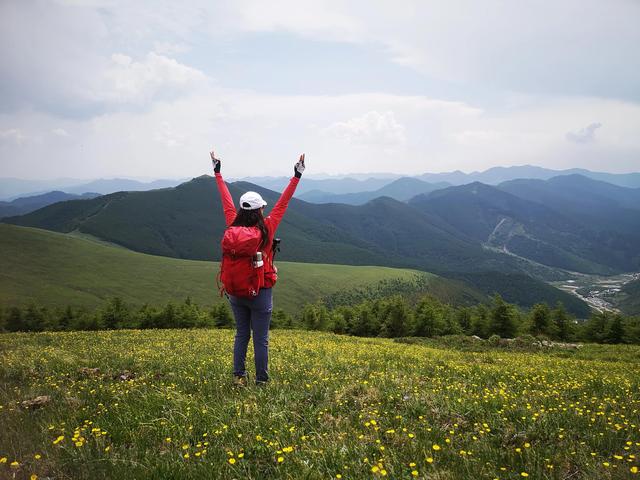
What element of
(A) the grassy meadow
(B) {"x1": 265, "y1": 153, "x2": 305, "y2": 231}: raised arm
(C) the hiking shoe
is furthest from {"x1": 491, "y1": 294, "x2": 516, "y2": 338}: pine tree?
(B) {"x1": 265, "y1": 153, "x2": 305, "y2": 231}: raised arm

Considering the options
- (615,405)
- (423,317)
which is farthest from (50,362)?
(423,317)

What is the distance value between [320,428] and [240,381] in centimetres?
286

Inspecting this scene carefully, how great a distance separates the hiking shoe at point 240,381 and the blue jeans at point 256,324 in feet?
0.37

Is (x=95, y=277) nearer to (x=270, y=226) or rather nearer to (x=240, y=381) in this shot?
(x=240, y=381)

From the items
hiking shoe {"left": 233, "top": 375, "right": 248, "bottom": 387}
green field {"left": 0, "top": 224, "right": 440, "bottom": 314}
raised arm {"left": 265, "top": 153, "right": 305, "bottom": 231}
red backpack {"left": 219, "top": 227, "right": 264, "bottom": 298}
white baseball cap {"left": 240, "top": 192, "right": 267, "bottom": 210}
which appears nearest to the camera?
red backpack {"left": 219, "top": 227, "right": 264, "bottom": 298}

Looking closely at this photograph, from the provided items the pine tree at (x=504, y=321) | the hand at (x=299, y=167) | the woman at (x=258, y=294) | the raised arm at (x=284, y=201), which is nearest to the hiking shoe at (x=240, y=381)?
the woman at (x=258, y=294)

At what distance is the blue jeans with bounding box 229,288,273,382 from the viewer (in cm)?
730

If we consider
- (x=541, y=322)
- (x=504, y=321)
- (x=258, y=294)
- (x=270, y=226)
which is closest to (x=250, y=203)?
(x=270, y=226)

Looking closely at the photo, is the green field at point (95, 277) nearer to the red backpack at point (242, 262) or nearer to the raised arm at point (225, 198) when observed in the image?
the raised arm at point (225, 198)

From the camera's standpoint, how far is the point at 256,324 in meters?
7.42

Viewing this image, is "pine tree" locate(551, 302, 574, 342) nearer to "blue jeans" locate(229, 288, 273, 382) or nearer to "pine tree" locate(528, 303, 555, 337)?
"pine tree" locate(528, 303, 555, 337)

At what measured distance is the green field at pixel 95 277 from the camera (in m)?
134

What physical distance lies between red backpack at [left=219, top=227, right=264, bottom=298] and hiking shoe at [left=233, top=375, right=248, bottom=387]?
2044mm

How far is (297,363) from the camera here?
10773mm
